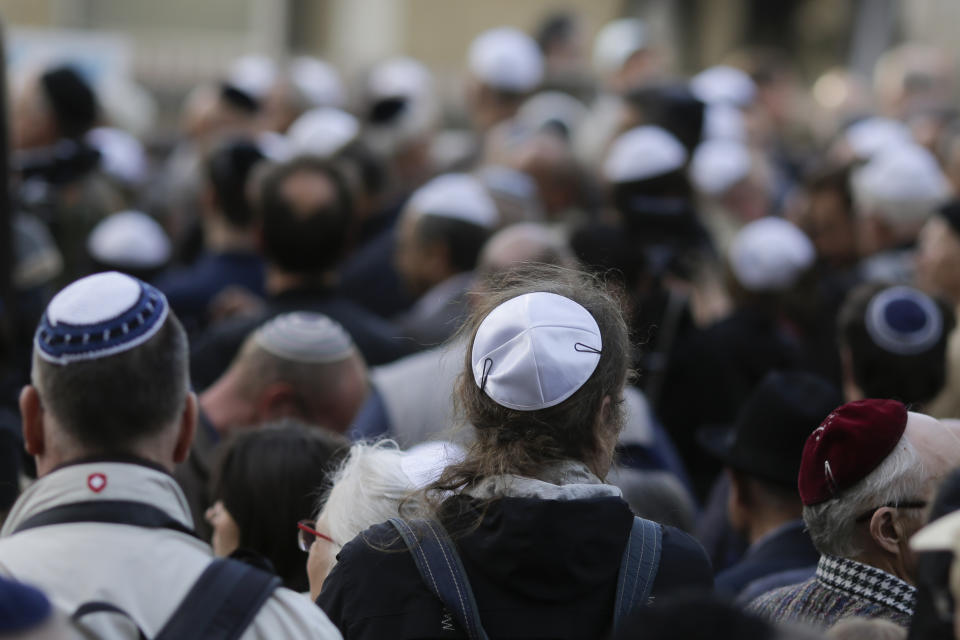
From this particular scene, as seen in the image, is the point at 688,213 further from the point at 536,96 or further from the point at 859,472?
the point at 536,96

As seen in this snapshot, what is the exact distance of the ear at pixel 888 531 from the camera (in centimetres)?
239

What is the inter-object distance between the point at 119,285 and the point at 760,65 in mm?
9731

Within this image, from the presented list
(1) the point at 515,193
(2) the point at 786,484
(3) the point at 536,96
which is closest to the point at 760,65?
(3) the point at 536,96

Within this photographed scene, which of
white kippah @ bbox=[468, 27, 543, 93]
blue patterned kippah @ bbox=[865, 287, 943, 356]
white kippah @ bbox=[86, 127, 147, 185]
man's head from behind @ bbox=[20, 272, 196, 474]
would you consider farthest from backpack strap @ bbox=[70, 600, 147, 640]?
white kippah @ bbox=[468, 27, 543, 93]

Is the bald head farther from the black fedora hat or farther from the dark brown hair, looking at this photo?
the dark brown hair

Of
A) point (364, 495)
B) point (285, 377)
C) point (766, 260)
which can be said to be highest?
point (364, 495)

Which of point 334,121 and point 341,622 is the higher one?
point 341,622

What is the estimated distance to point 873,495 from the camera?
7.89ft

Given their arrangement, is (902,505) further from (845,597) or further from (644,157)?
(644,157)

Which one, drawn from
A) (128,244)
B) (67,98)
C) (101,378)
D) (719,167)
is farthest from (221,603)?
(719,167)

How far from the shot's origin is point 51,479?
84.0 inches

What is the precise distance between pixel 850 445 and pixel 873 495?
0.11 metres

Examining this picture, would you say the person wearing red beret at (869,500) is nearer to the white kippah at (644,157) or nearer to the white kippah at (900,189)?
the white kippah at (644,157)

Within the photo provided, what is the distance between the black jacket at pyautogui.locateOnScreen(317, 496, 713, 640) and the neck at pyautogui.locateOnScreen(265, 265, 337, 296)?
2.27 meters
